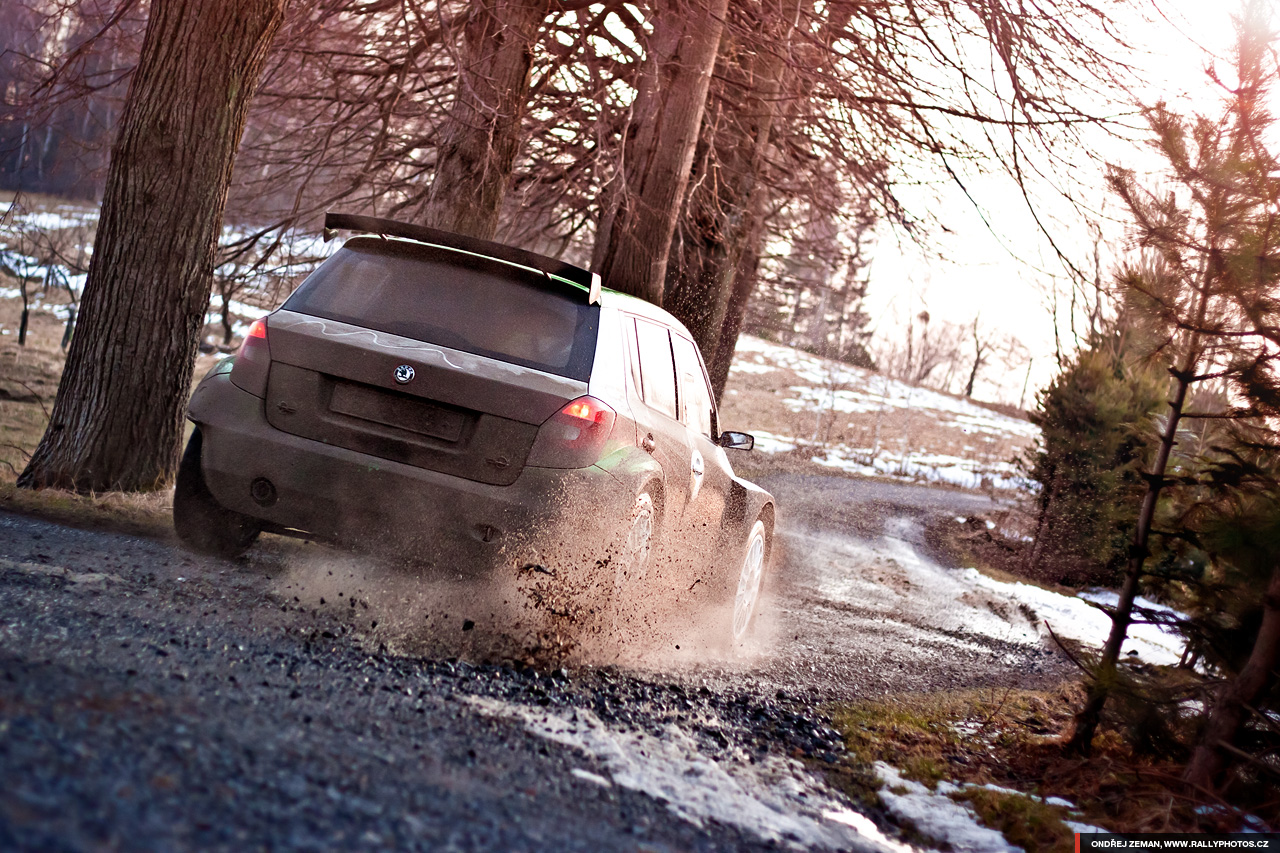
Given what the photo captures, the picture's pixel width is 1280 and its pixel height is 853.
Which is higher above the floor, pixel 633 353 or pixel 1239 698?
pixel 633 353

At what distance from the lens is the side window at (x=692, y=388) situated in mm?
6109

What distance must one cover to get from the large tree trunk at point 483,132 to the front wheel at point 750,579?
4.24 meters

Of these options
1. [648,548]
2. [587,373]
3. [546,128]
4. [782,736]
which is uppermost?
[546,128]

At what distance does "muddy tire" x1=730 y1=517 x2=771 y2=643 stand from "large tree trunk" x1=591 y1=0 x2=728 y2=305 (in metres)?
3.68

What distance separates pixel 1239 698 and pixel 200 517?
4.65m

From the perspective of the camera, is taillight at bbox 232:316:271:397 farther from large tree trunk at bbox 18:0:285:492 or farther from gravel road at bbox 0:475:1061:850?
large tree trunk at bbox 18:0:285:492

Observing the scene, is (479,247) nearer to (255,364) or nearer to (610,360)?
(610,360)

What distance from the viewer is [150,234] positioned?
7.16 m

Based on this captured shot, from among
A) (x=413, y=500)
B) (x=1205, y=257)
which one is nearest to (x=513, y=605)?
(x=413, y=500)

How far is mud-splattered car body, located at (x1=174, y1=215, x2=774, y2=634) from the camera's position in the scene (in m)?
4.50

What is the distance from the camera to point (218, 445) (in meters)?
4.71

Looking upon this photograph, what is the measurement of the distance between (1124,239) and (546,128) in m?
8.66

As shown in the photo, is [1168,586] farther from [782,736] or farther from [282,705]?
[282,705]

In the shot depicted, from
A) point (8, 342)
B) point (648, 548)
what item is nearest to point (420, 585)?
point (648, 548)
